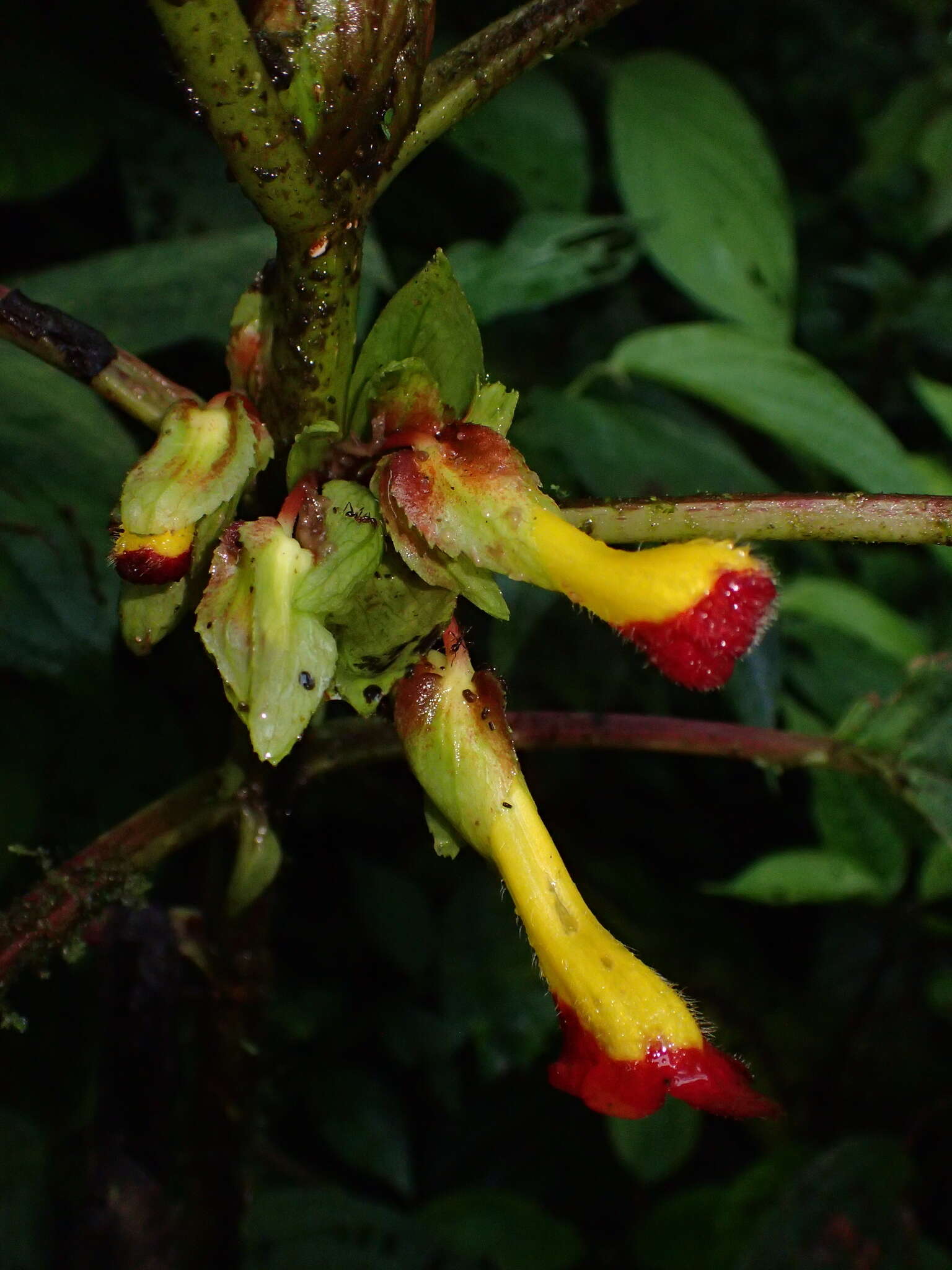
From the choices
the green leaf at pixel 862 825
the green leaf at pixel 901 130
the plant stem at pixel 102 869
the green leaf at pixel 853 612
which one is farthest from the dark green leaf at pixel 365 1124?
the green leaf at pixel 901 130

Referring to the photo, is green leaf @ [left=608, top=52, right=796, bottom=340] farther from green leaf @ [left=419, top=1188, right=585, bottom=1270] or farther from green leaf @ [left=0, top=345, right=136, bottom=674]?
green leaf @ [left=419, top=1188, right=585, bottom=1270]

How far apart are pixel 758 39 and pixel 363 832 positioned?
1.82 m

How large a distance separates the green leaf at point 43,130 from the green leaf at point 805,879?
840mm

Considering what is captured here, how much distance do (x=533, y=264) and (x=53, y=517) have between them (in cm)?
40

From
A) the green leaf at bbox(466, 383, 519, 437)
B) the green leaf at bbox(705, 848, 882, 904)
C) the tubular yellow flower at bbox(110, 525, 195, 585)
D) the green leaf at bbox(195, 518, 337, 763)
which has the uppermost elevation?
the tubular yellow flower at bbox(110, 525, 195, 585)

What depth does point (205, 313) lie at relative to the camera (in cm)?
76

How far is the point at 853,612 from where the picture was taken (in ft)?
3.32

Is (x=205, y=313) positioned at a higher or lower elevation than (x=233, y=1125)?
higher

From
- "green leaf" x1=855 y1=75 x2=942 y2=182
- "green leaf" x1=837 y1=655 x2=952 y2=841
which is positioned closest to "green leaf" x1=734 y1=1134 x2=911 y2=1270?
"green leaf" x1=837 y1=655 x2=952 y2=841

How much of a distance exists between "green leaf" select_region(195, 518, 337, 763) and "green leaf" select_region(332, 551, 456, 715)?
0.07ft

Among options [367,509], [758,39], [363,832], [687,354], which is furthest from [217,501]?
[758,39]

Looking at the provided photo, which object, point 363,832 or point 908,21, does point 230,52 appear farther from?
point 908,21

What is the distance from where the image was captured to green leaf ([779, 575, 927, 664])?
39.4 inches

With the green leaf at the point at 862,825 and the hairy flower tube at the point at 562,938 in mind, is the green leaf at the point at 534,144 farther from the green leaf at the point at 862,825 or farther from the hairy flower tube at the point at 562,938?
the hairy flower tube at the point at 562,938
